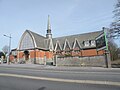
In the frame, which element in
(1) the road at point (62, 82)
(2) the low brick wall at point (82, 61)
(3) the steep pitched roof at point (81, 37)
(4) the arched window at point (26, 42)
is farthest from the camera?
(3) the steep pitched roof at point (81, 37)

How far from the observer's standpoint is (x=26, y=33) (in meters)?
49.6

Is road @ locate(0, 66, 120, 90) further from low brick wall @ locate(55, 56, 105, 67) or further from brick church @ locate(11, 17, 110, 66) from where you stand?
brick church @ locate(11, 17, 110, 66)

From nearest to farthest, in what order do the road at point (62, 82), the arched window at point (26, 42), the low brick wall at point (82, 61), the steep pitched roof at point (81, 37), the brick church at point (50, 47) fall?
the road at point (62, 82), the low brick wall at point (82, 61), the brick church at point (50, 47), the arched window at point (26, 42), the steep pitched roof at point (81, 37)

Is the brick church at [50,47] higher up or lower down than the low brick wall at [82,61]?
higher up

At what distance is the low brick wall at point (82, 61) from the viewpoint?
85.7ft

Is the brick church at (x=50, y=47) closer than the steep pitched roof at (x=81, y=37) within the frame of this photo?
Yes

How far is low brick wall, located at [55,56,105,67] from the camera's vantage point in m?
26.1

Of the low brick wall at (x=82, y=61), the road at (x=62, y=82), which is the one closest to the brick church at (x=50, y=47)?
the low brick wall at (x=82, y=61)

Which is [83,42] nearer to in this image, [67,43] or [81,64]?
[67,43]

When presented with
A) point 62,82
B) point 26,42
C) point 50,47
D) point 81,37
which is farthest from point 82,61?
point 50,47

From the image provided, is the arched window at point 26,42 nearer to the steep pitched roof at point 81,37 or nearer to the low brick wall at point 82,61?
the steep pitched roof at point 81,37

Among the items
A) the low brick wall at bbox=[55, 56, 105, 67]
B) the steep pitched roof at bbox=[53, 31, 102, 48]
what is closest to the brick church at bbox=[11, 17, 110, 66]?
the steep pitched roof at bbox=[53, 31, 102, 48]

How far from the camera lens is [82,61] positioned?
94.2 ft

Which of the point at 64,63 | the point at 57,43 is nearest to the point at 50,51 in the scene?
the point at 57,43
